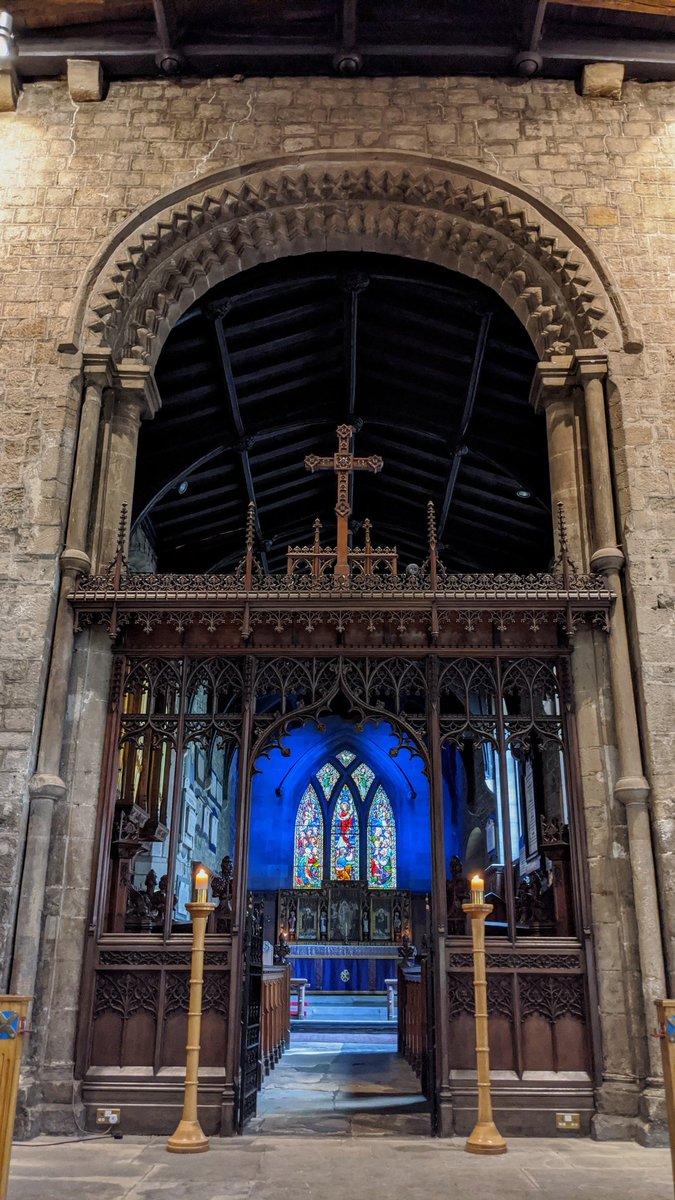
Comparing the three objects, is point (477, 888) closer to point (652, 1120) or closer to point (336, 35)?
point (652, 1120)

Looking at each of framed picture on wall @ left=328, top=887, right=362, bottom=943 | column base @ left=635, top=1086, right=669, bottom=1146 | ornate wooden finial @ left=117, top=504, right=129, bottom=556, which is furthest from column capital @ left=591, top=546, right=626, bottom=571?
framed picture on wall @ left=328, top=887, right=362, bottom=943

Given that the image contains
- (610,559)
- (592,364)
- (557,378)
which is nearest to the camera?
(610,559)

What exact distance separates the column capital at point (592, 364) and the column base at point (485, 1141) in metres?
5.22

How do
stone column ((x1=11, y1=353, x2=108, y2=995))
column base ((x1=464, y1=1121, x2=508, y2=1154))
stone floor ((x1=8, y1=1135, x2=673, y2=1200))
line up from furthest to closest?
stone column ((x1=11, y1=353, x2=108, y2=995)) → column base ((x1=464, y1=1121, x2=508, y2=1154)) → stone floor ((x1=8, y1=1135, x2=673, y2=1200))

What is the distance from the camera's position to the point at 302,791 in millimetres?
20438

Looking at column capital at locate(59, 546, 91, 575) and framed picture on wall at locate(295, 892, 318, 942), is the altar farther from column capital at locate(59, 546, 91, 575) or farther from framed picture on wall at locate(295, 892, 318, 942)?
column capital at locate(59, 546, 91, 575)

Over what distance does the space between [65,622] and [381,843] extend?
14464 mm

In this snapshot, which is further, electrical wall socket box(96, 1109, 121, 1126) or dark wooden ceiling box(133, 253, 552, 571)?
dark wooden ceiling box(133, 253, 552, 571)

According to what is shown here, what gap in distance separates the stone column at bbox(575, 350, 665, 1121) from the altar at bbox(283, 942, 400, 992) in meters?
12.0

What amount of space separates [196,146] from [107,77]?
1128 mm

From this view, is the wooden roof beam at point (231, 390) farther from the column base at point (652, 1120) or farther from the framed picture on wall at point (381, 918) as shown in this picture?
the framed picture on wall at point (381, 918)

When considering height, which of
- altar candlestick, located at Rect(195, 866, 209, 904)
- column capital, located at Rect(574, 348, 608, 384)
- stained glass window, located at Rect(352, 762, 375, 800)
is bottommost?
altar candlestick, located at Rect(195, 866, 209, 904)

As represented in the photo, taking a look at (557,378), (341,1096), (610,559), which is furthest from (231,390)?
(341,1096)

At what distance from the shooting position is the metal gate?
6.11m
